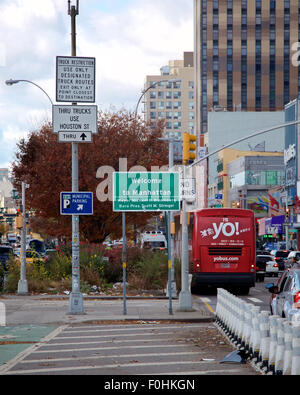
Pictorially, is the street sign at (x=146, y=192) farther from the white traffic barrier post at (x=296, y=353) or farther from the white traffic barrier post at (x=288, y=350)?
the white traffic barrier post at (x=296, y=353)

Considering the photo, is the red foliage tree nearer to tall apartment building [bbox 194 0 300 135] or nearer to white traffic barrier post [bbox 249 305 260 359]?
white traffic barrier post [bbox 249 305 260 359]

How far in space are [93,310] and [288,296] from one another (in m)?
9.93

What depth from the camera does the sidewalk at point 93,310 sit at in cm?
2036

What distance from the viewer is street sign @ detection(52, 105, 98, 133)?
2153 cm

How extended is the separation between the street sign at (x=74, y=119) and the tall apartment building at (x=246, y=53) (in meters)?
127

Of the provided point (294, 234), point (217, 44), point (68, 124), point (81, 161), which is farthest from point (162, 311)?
point (217, 44)

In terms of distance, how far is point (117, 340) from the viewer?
51.3 ft

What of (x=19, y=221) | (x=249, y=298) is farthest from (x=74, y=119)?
(x=249, y=298)

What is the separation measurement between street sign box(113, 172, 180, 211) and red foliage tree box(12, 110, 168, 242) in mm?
17820

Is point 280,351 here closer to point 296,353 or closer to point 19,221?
point 296,353

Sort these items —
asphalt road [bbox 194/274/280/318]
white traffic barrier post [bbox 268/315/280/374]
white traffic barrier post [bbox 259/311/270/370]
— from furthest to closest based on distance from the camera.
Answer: asphalt road [bbox 194/274/280/318] < white traffic barrier post [bbox 259/311/270/370] < white traffic barrier post [bbox 268/315/280/374]

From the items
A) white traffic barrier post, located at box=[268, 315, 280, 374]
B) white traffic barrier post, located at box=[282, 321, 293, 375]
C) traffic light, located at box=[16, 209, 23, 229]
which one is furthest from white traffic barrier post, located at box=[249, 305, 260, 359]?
traffic light, located at box=[16, 209, 23, 229]

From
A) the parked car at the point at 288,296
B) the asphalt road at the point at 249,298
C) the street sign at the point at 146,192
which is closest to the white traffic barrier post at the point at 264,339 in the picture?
the parked car at the point at 288,296
